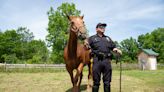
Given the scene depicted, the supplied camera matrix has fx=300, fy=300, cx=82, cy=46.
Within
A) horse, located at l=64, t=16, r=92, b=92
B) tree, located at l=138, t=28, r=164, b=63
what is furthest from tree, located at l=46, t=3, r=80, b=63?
tree, located at l=138, t=28, r=164, b=63

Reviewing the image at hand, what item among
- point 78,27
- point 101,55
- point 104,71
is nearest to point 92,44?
point 101,55

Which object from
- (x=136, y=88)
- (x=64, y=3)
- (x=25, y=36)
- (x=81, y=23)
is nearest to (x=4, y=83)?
(x=136, y=88)

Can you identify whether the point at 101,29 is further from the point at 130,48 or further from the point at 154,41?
the point at 130,48

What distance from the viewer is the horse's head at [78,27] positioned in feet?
27.0

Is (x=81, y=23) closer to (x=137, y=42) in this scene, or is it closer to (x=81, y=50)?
(x=81, y=50)

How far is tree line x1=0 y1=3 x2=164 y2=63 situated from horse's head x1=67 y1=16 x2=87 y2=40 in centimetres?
3444

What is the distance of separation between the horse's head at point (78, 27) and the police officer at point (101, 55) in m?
0.31

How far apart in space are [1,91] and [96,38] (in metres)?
6.32

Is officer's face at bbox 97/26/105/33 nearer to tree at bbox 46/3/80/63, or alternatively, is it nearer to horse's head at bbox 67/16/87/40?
horse's head at bbox 67/16/87/40

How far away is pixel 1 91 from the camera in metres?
12.9

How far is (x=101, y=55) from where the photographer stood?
817 centimetres

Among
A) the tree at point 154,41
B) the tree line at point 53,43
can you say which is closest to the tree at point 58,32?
the tree line at point 53,43

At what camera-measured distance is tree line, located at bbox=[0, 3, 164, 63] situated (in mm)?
45594

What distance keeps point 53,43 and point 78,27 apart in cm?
3796
